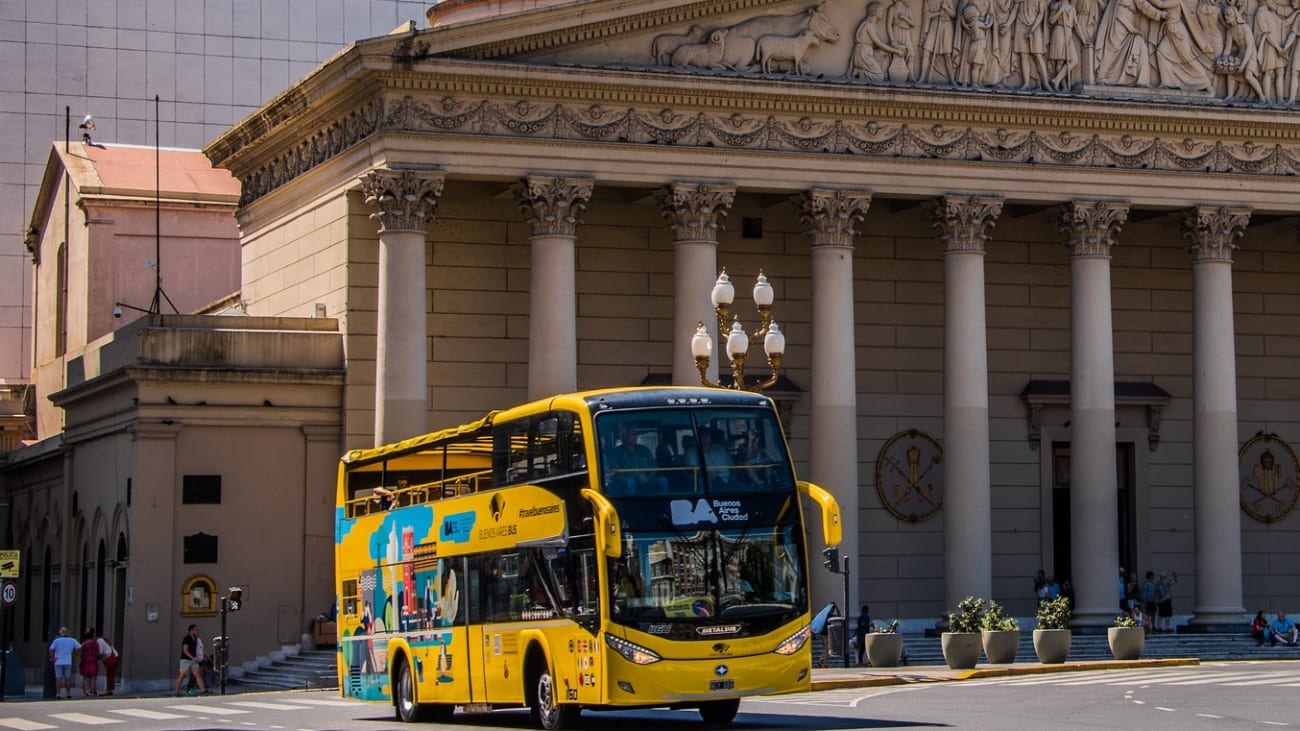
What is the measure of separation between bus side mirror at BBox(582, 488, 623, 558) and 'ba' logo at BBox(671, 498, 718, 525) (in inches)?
28.8

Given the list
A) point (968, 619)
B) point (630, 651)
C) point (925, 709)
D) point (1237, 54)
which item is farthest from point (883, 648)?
point (1237, 54)

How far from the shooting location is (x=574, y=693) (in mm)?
27953

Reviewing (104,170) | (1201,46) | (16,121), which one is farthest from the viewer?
(16,121)

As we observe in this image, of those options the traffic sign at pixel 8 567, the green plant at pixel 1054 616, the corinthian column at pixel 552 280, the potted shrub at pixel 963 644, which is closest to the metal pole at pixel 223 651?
the traffic sign at pixel 8 567

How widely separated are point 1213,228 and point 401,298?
18556 mm

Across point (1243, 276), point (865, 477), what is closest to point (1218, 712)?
point (865, 477)

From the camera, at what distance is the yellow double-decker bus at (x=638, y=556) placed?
2741 centimetres

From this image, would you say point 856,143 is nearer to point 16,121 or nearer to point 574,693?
point 574,693

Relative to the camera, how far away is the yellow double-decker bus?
27406mm

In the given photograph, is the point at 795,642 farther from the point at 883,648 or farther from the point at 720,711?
the point at 883,648

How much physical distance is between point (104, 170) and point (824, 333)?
2790 centimetres

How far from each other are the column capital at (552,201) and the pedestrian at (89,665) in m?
12.5

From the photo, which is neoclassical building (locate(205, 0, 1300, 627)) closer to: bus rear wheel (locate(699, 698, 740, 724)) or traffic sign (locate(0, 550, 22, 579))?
traffic sign (locate(0, 550, 22, 579))

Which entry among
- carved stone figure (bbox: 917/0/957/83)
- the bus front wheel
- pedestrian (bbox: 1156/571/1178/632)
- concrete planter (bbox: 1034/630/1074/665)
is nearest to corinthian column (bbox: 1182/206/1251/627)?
pedestrian (bbox: 1156/571/1178/632)
